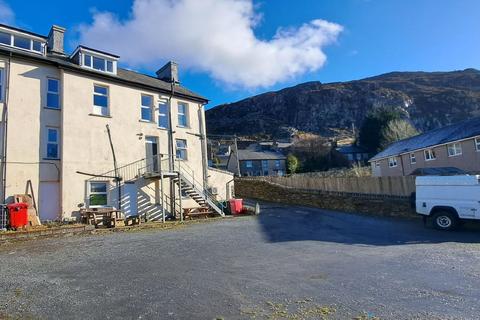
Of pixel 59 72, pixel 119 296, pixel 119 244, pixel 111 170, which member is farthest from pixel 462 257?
pixel 59 72

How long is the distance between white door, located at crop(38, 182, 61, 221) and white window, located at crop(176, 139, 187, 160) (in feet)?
27.5

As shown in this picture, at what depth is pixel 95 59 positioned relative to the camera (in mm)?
20141

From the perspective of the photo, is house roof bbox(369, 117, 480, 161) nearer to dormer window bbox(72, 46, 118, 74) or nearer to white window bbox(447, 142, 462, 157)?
white window bbox(447, 142, 462, 157)

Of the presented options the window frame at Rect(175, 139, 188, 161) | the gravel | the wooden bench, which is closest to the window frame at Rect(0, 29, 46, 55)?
the window frame at Rect(175, 139, 188, 161)

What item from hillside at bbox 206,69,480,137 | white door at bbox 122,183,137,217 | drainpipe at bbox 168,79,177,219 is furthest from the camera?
hillside at bbox 206,69,480,137

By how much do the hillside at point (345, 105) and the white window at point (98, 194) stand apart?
85457 millimetres

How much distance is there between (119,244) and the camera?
11469 mm

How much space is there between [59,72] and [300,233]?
1596 cm

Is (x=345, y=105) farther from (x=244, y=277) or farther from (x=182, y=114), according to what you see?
(x=244, y=277)

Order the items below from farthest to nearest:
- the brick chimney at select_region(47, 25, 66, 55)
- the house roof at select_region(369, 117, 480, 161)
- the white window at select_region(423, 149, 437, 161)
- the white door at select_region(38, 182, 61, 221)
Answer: the white window at select_region(423, 149, 437, 161), the house roof at select_region(369, 117, 480, 161), the brick chimney at select_region(47, 25, 66, 55), the white door at select_region(38, 182, 61, 221)

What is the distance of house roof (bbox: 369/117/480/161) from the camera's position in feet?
89.6

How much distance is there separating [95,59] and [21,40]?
3.89 metres

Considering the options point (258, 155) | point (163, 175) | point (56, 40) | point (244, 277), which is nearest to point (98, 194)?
point (163, 175)

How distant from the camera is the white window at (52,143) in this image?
1720 cm
